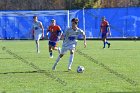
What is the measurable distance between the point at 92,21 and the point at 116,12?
8.53 ft

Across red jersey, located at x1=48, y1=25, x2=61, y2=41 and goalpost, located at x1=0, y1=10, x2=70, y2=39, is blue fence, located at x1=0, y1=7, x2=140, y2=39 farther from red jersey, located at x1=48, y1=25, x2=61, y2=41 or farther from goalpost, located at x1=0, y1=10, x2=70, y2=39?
red jersey, located at x1=48, y1=25, x2=61, y2=41

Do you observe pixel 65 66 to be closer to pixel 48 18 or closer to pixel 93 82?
pixel 93 82

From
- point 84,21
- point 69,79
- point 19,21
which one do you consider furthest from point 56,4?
point 69,79

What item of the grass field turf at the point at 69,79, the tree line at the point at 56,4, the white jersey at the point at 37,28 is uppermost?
the tree line at the point at 56,4

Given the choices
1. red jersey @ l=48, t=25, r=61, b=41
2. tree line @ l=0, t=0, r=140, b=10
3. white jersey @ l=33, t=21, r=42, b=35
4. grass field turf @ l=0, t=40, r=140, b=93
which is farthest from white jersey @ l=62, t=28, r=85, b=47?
tree line @ l=0, t=0, r=140, b=10

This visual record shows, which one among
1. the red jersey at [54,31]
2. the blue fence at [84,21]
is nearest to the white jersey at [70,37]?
the red jersey at [54,31]

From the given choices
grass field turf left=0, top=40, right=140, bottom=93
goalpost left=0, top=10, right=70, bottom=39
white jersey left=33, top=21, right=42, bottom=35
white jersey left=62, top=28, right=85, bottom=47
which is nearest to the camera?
grass field turf left=0, top=40, right=140, bottom=93

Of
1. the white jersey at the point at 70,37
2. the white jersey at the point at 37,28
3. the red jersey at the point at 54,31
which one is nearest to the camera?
the white jersey at the point at 70,37

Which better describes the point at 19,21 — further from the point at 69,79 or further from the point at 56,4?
the point at 69,79

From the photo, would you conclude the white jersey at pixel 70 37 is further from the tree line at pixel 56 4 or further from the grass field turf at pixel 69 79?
the tree line at pixel 56 4

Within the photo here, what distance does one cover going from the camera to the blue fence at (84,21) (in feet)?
152

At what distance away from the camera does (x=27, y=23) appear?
49.1 meters

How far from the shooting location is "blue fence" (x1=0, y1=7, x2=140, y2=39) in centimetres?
4641

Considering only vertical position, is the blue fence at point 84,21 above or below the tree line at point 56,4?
below
